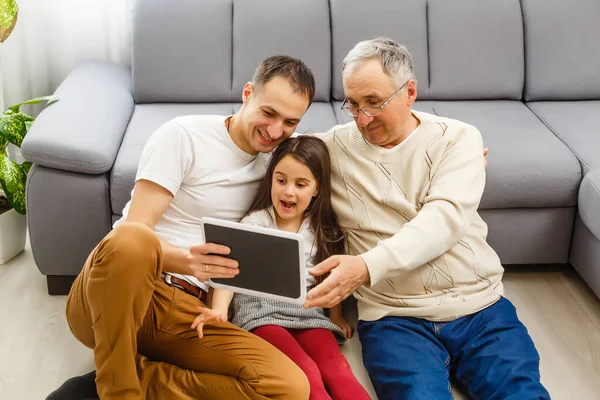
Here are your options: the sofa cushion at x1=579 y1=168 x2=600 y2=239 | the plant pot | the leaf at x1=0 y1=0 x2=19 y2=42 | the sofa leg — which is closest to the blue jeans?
the sofa cushion at x1=579 y1=168 x2=600 y2=239

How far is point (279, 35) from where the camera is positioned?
8.99ft

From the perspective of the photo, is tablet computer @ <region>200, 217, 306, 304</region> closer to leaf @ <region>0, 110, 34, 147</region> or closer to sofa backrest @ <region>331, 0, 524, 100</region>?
leaf @ <region>0, 110, 34, 147</region>

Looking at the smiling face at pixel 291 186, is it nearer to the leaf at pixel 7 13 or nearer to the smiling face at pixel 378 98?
the smiling face at pixel 378 98

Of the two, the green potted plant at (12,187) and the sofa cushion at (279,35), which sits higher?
the sofa cushion at (279,35)

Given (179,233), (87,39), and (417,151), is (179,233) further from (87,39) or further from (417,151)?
(87,39)

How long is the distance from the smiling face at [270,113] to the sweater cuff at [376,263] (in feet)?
1.23

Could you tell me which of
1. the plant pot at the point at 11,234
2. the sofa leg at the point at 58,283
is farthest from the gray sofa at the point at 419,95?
the plant pot at the point at 11,234

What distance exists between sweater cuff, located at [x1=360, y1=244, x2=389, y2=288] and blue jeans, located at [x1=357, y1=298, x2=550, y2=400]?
0.21 meters

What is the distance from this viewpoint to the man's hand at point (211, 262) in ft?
5.63

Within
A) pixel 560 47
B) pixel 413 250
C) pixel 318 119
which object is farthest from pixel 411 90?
pixel 560 47

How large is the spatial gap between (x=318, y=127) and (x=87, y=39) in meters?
1.11

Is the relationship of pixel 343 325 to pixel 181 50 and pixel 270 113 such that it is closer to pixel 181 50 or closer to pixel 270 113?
pixel 270 113

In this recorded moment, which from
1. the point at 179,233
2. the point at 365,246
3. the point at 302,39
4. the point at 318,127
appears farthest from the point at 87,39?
the point at 365,246

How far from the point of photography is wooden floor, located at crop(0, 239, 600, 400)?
2031mm
